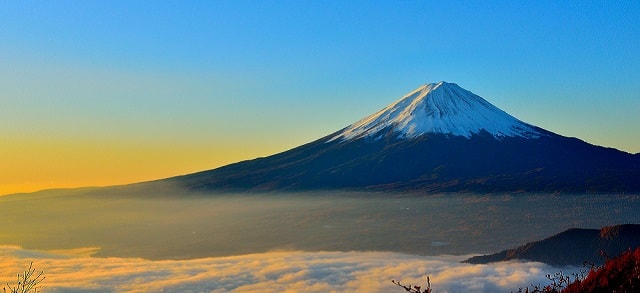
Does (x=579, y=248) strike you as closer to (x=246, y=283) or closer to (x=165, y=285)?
(x=246, y=283)

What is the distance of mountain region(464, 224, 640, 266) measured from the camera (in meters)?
132

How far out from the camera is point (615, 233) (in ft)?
439

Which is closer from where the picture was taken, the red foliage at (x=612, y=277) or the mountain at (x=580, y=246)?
the red foliage at (x=612, y=277)

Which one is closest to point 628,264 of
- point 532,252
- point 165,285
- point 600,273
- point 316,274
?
point 600,273

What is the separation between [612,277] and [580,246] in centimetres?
14000

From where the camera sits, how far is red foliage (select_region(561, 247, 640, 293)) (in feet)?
38.7

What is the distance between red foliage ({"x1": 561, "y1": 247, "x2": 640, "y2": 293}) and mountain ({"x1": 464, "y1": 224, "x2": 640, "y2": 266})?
122m

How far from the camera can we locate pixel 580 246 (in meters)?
144

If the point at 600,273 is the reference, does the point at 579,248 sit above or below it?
below

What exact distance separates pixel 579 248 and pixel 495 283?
685 inches

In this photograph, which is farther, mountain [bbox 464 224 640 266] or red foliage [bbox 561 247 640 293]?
mountain [bbox 464 224 640 266]

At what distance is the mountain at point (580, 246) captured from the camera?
5182 inches

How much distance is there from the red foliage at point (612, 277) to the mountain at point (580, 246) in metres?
122

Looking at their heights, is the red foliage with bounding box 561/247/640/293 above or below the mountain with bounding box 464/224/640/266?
above
